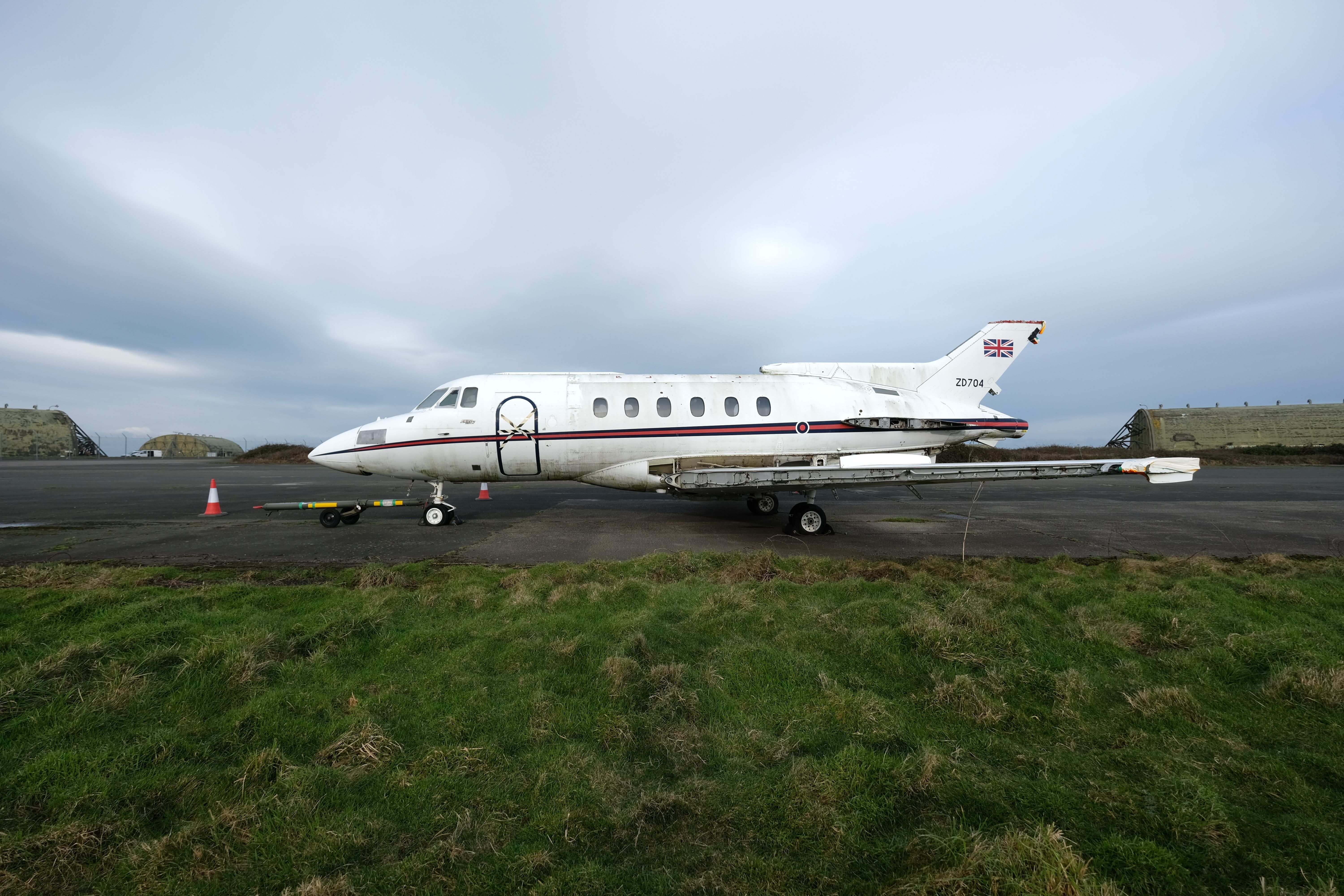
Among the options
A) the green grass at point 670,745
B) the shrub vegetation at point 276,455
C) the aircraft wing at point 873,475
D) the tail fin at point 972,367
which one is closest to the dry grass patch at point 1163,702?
the green grass at point 670,745

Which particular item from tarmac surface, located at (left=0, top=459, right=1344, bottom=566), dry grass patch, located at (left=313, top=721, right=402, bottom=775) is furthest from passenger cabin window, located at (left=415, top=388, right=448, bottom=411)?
dry grass patch, located at (left=313, top=721, right=402, bottom=775)

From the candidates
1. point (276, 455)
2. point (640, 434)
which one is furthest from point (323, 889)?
point (276, 455)

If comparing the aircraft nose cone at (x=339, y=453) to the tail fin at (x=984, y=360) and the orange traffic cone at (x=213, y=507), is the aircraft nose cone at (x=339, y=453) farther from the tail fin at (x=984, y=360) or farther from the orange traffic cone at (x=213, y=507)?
the tail fin at (x=984, y=360)

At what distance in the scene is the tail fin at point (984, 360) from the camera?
11.9 meters

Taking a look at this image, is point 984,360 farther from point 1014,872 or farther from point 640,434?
point 1014,872

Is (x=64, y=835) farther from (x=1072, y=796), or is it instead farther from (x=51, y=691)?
(x=1072, y=796)

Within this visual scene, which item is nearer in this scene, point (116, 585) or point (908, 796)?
point (908, 796)

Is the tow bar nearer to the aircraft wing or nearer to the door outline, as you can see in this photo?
the door outline

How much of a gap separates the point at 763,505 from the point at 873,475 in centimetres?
375

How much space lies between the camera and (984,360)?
1198cm

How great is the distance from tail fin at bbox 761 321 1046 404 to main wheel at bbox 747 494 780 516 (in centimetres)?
318

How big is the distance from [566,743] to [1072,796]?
2.40 metres

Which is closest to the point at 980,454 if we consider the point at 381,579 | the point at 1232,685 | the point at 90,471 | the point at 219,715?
the point at 1232,685

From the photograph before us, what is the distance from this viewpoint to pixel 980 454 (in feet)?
99.2
